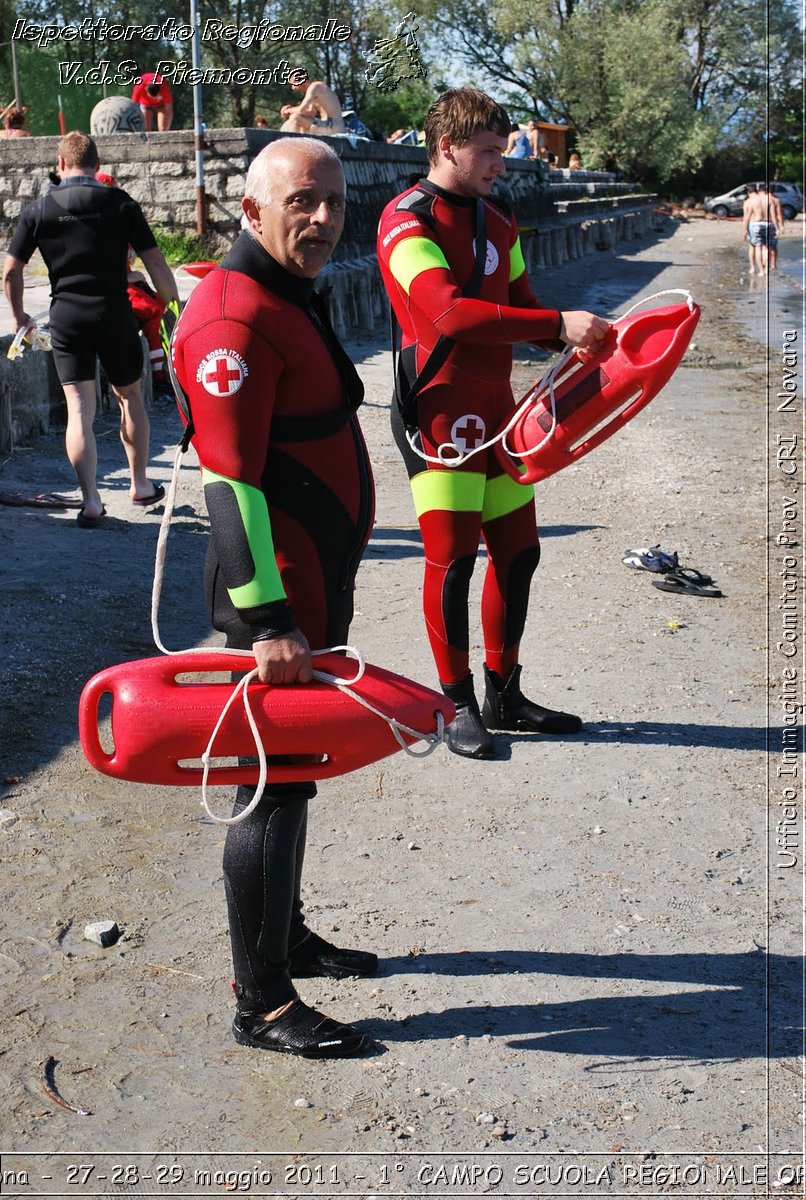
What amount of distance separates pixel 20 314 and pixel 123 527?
1349 mm

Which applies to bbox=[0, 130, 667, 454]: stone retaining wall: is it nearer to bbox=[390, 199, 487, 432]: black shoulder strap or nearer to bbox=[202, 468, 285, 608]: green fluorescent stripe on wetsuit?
bbox=[390, 199, 487, 432]: black shoulder strap

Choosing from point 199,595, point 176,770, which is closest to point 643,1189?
point 176,770

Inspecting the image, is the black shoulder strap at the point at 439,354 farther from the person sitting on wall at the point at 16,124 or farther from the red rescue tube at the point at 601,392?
the person sitting on wall at the point at 16,124

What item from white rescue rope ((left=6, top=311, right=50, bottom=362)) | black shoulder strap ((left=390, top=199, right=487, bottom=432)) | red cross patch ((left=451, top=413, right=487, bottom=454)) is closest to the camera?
black shoulder strap ((left=390, top=199, right=487, bottom=432))

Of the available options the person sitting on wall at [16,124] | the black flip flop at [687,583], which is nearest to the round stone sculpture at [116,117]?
the person sitting on wall at [16,124]

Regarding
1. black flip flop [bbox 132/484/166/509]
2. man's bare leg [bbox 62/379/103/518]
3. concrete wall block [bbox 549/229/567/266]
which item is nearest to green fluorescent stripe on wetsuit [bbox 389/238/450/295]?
man's bare leg [bbox 62/379/103/518]

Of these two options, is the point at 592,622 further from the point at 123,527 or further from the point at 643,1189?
the point at 643,1189

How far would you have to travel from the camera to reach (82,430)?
7.04m

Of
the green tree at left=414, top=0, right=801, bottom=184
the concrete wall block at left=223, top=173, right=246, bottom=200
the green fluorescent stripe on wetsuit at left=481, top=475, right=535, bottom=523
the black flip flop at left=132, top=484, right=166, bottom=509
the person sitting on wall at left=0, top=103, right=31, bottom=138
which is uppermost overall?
the green tree at left=414, top=0, right=801, bottom=184

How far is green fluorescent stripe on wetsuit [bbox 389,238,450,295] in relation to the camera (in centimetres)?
418

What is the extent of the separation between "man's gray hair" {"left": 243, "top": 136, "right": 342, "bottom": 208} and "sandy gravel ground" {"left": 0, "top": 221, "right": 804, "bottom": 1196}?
1.88m

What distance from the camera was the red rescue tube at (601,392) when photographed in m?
3.92

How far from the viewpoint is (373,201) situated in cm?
1886

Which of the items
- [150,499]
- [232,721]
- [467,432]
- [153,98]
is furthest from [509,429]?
[153,98]
